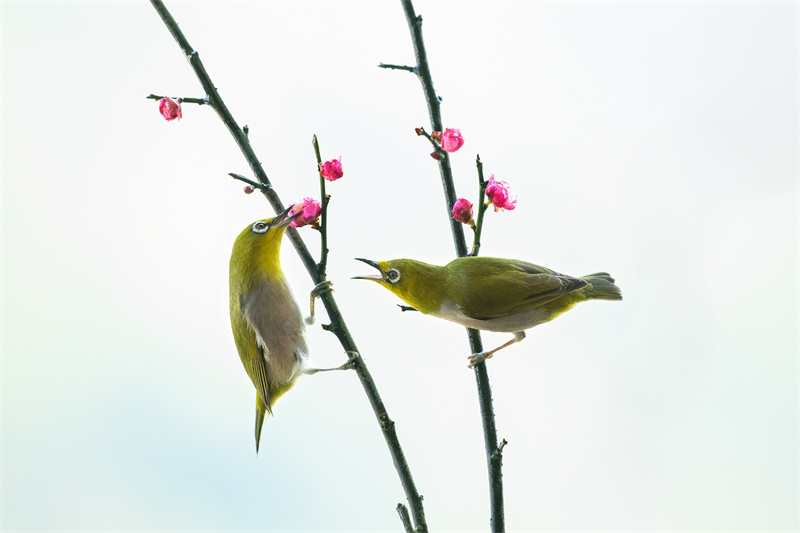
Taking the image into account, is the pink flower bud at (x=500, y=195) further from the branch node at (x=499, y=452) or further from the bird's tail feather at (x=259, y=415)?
the bird's tail feather at (x=259, y=415)

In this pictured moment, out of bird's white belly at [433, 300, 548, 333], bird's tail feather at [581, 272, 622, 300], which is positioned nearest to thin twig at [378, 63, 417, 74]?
bird's white belly at [433, 300, 548, 333]

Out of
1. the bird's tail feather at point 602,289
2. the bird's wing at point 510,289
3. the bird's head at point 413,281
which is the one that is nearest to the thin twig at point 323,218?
the bird's head at point 413,281

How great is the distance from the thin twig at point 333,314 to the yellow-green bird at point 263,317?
0.38 meters

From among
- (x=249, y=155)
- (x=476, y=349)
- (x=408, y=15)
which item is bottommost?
(x=476, y=349)

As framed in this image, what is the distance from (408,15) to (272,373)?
107cm

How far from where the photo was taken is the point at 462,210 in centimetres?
116

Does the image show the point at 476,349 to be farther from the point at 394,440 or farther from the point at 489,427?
the point at 394,440

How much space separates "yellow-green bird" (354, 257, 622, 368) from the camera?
129 centimetres

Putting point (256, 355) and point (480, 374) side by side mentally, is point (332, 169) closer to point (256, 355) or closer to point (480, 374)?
point (480, 374)

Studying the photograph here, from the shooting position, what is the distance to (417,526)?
44.3 inches

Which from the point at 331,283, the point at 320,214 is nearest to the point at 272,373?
the point at 331,283

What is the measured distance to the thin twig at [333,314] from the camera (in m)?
1.14

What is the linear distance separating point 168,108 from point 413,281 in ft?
2.00

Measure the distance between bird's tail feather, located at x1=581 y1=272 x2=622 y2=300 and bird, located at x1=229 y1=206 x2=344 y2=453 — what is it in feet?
2.51
